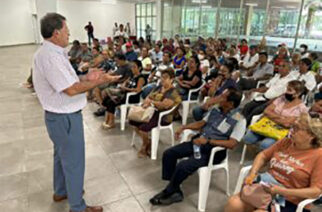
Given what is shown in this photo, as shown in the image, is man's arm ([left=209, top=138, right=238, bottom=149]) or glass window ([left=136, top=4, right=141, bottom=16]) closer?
man's arm ([left=209, top=138, right=238, bottom=149])

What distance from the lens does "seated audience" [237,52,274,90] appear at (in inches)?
185

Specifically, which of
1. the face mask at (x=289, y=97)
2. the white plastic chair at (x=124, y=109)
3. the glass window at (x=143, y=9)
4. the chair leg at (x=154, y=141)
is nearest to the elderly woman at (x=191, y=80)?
the white plastic chair at (x=124, y=109)

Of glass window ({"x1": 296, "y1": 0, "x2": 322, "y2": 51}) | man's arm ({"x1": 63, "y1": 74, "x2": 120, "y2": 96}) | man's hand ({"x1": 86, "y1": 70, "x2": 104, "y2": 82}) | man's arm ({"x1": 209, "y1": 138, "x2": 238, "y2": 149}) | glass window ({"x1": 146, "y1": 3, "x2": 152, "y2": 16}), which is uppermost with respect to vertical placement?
glass window ({"x1": 146, "y1": 3, "x2": 152, "y2": 16})

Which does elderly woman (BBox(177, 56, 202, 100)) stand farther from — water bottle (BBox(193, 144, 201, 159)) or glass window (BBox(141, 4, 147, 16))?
glass window (BBox(141, 4, 147, 16))

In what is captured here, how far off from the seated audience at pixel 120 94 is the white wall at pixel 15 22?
45.6 feet

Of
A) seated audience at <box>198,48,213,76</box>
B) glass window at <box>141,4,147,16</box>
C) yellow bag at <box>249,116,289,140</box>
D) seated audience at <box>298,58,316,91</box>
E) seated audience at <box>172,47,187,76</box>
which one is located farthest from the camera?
glass window at <box>141,4,147,16</box>

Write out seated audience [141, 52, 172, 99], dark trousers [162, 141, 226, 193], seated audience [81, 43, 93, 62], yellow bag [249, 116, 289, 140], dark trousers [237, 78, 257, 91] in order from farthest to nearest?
seated audience [81, 43, 93, 62] < dark trousers [237, 78, 257, 91] < seated audience [141, 52, 172, 99] < yellow bag [249, 116, 289, 140] < dark trousers [162, 141, 226, 193]

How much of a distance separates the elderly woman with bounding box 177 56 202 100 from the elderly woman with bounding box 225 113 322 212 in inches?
98.9

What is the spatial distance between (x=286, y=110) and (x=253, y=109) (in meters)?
0.90

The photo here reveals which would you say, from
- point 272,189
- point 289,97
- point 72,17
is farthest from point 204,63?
point 72,17

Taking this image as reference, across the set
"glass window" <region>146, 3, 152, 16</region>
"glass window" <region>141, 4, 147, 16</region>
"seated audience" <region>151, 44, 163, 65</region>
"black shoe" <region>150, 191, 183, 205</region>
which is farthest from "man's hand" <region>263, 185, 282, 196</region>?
"glass window" <region>141, 4, 147, 16</region>

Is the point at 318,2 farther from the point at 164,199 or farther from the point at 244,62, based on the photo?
the point at 164,199

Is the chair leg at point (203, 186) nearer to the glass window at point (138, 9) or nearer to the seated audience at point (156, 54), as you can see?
the seated audience at point (156, 54)

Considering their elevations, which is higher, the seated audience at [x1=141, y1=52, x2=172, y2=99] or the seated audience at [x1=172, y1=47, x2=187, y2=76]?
the seated audience at [x1=172, y1=47, x2=187, y2=76]
